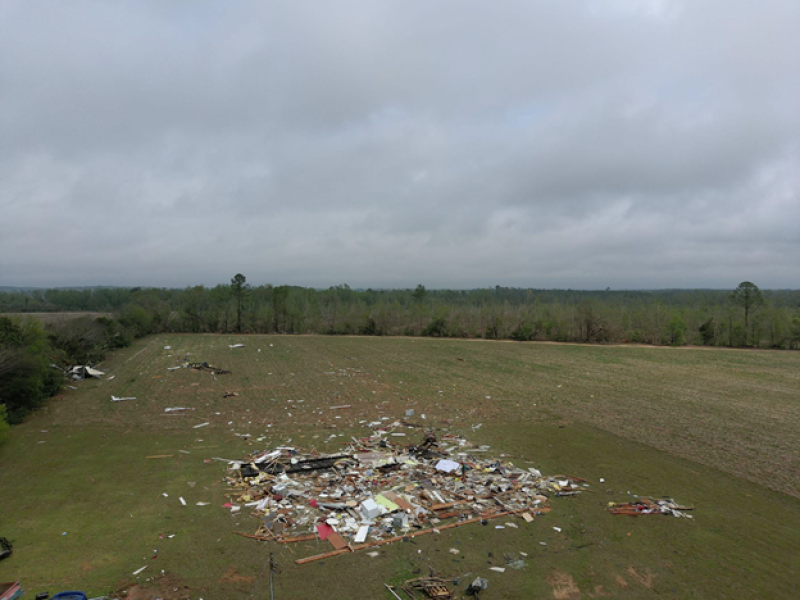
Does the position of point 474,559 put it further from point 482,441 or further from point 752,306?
point 752,306

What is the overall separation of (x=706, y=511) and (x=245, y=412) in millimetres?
11875

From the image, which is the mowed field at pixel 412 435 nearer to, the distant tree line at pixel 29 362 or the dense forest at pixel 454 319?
the distant tree line at pixel 29 362

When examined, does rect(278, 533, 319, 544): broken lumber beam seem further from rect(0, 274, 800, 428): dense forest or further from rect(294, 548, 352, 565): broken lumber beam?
rect(0, 274, 800, 428): dense forest

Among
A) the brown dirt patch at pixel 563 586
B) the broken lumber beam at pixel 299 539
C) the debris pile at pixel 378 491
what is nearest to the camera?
the brown dirt patch at pixel 563 586

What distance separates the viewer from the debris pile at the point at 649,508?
21.2 ft

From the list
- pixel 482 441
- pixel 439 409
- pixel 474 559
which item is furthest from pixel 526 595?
pixel 439 409

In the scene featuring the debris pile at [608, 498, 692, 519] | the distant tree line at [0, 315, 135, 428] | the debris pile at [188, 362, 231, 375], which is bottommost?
the debris pile at [188, 362, 231, 375]

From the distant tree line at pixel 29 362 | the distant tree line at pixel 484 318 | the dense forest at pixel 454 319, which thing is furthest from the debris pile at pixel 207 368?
the distant tree line at pixel 484 318

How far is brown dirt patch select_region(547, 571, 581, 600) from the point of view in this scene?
181 inches

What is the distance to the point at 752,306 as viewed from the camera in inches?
1439

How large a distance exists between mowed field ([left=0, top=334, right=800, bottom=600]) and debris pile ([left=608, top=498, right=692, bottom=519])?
184 millimetres

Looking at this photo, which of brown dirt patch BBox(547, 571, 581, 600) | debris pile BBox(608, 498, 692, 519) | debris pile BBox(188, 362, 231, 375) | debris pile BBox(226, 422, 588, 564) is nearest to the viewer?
brown dirt patch BBox(547, 571, 581, 600)

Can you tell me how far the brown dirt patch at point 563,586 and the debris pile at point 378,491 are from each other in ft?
4.13

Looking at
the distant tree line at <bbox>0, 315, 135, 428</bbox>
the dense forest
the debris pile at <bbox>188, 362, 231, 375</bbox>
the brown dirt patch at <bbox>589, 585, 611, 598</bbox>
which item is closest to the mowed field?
the brown dirt patch at <bbox>589, 585, 611, 598</bbox>
